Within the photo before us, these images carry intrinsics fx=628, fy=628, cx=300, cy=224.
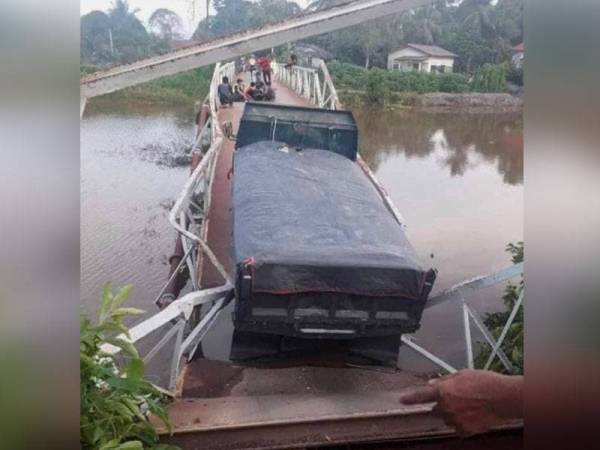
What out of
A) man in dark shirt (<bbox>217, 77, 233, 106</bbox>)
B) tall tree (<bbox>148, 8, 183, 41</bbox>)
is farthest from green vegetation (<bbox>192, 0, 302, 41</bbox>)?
man in dark shirt (<bbox>217, 77, 233, 106</bbox>)

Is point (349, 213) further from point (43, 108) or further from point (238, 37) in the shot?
point (43, 108)

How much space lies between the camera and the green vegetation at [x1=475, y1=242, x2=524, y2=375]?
6.70ft

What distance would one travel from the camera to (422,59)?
96.7 inches

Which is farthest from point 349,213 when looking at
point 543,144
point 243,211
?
point 543,144

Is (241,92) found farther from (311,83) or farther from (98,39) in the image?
(98,39)

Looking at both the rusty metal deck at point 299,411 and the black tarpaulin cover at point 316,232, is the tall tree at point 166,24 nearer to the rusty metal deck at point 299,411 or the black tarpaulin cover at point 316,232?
the black tarpaulin cover at point 316,232

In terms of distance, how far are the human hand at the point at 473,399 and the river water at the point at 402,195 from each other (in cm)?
47

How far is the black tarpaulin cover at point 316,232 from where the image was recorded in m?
2.03

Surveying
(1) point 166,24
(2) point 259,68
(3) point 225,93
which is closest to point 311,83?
(2) point 259,68

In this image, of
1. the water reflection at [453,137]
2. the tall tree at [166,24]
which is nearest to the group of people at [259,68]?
the water reflection at [453,137]

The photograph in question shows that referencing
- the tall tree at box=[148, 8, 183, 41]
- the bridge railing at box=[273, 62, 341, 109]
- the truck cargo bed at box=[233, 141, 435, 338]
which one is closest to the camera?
the tall tree at box=[148, 8, 183, 41]

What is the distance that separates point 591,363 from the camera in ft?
2.07

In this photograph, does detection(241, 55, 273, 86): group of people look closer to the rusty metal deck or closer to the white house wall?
the white house wall

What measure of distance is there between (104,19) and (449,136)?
1.49 meters
